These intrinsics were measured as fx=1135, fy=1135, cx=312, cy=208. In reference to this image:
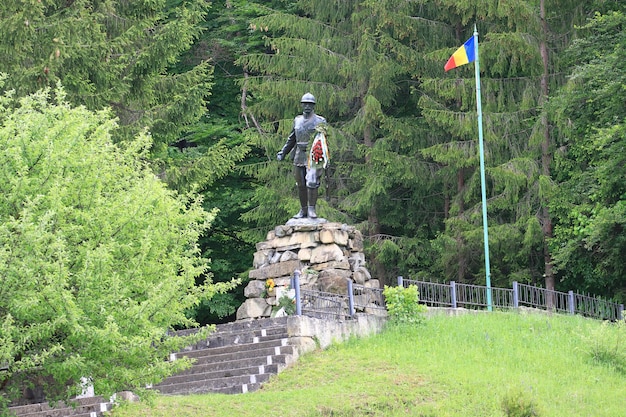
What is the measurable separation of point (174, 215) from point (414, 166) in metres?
17.2

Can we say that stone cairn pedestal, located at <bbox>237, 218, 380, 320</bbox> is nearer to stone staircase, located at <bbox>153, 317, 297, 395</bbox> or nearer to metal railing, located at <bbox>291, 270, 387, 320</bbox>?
metal railing, located at <bbox>291, 270, 387, 320</bbox>

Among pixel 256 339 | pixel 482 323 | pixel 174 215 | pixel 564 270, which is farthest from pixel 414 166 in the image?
pixel 174 215

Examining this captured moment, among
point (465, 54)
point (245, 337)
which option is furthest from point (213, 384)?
point (465, 54)

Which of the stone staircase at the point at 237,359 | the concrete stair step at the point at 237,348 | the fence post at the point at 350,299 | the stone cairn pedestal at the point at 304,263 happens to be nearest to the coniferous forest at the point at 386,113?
the stone cairn pedestal at the point at 304,263

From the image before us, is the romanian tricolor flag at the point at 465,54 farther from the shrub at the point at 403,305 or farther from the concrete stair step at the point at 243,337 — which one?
the concrete stair step at the point at 243,337

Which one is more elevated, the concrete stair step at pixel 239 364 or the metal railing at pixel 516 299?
the metal railing at pixel 516 299

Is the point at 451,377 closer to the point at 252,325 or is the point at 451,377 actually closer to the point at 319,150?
the point at 252,325

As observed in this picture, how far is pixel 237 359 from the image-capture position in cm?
1902

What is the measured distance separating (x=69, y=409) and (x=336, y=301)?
20.8 feet

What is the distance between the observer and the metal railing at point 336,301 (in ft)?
66.2

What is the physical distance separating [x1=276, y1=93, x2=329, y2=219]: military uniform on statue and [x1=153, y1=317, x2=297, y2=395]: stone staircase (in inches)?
131

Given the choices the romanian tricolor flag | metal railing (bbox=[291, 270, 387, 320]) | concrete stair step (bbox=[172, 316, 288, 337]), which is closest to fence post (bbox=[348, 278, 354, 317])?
metal railing (bbox=[291, 270, 387, 320])

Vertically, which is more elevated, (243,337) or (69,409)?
(243,337)

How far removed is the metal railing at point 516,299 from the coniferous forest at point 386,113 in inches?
36.8
